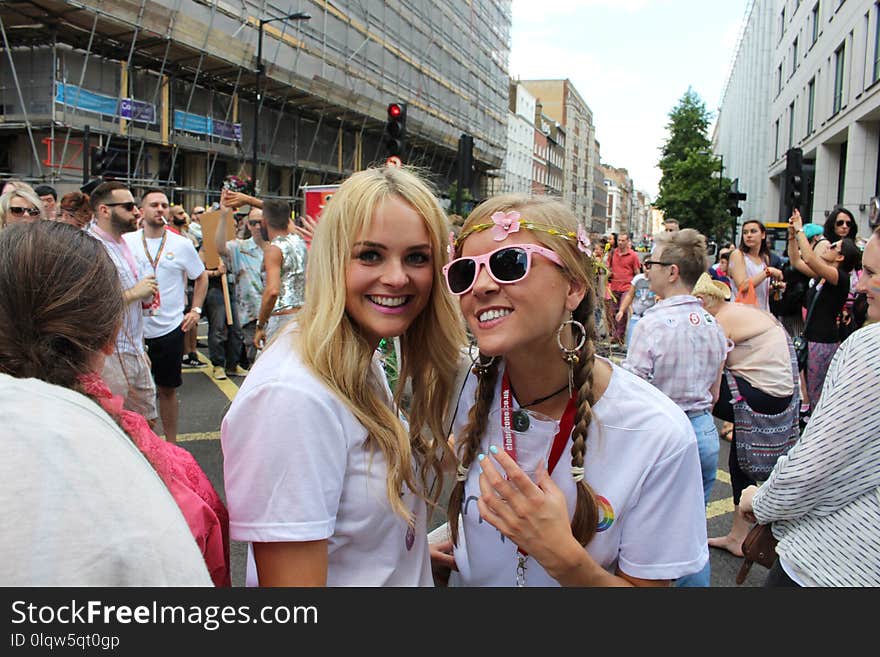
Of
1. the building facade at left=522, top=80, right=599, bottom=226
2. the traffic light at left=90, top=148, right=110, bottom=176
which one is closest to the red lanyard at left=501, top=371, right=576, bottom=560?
the traffic light at left=90, top=148, right=110, bottom=176

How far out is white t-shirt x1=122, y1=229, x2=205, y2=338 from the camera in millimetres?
5211

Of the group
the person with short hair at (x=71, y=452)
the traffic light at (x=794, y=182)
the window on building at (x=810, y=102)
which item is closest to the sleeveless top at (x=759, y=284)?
the person with short hair at (x=71, y=452)

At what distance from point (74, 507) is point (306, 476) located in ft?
1.78

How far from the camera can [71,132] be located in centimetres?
1869

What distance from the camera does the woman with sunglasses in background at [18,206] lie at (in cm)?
476

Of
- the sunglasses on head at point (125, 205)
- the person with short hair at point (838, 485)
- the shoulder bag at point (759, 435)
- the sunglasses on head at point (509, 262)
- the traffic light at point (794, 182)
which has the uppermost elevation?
the traffic light at point (794, 182)

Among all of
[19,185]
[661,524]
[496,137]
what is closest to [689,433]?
[661,524]

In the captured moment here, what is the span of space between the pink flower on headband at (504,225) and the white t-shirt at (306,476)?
21.4 inches

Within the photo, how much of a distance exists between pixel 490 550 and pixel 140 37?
22401 millimetres

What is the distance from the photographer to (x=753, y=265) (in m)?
7.35

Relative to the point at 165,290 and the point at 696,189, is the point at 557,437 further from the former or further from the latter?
the point at 696,189

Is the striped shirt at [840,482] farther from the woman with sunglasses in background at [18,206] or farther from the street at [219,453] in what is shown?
the woman with sunglasses in background at [18,206]

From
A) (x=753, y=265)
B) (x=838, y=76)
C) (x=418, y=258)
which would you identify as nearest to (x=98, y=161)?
(x=753, y=265)
